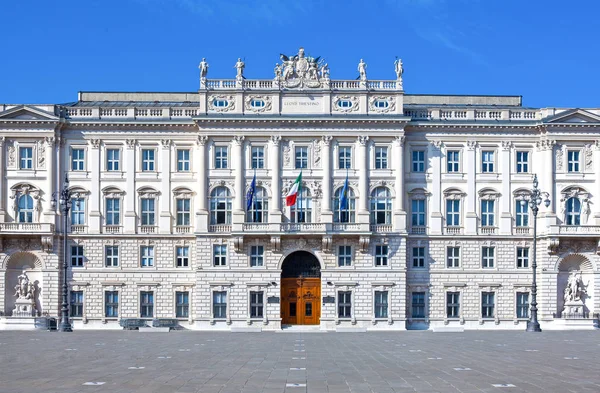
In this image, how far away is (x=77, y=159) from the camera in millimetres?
80750

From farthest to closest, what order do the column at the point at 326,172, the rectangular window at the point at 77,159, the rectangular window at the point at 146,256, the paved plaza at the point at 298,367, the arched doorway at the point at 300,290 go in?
the rectangular window at the point at 77,159 → the rectangular window at the point at 146,256 → the arched doorway at the point at 300,290 → the column at the point at 326,172 → the paved plaza at the point at 298,367

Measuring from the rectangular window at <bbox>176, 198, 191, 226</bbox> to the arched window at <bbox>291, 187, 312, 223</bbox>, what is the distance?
8.54 m

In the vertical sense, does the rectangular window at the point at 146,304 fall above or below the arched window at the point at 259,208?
below

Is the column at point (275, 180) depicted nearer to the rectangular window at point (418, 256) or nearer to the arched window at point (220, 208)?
the arched window at point (220, 208)

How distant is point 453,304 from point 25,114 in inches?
1470

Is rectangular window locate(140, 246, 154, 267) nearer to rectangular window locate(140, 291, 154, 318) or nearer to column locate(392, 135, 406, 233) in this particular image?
rectangular window locate(140, 291, 154, 318)

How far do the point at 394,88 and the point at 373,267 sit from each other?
14450mm

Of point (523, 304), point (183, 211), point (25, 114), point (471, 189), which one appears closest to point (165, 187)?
point (183, 211)


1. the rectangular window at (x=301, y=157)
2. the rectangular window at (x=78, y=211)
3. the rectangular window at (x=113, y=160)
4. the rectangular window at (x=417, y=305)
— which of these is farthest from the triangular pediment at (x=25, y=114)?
the rectangular window at (x=417, y=305)

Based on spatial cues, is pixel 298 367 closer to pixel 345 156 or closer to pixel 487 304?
pixel 345 156

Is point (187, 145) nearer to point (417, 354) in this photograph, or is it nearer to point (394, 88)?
point (394, 88)

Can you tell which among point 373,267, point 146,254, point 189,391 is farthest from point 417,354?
point 146,254

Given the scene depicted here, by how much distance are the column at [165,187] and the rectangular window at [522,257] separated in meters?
28.1

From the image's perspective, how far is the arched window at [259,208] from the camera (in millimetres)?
79250
